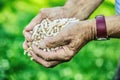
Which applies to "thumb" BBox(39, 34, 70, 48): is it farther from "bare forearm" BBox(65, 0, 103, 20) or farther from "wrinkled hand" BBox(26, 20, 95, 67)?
"bare forearm" BBox(65, 0, 103, 20)

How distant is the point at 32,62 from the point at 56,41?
1656 millimetres

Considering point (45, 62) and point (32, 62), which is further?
point (32, 62)

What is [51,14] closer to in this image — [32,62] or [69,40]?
[69,40]

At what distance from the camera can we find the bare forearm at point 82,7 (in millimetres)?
3279

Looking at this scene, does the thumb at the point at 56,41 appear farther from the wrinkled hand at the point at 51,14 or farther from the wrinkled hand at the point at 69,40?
the wrinkled hand at the point at 51,14

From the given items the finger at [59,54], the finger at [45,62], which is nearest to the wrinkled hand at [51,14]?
the finger at [45,62]

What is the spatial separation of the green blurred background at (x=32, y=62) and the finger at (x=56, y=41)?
1524mm

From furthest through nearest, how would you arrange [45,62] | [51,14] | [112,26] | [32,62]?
[32,62] < [51,14] < [45,62] < [112,26]

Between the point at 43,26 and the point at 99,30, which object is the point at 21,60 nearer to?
the point at 43,26

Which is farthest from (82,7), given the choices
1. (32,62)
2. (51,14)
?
(32,62)

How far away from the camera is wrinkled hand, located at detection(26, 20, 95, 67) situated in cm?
285

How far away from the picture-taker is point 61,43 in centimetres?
290

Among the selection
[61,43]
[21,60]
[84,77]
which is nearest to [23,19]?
[21,60]

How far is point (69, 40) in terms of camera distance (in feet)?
9.49
